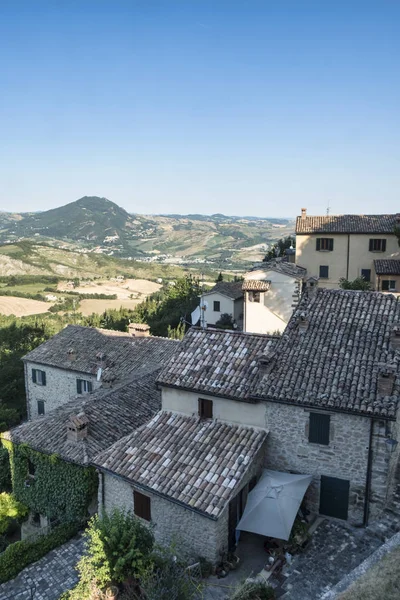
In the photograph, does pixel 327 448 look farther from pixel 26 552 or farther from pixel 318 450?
pixel 26 552

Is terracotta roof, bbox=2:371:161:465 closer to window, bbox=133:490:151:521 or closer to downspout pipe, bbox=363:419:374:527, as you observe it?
window, bbox=133:490:151:521

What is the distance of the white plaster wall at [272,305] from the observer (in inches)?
1419

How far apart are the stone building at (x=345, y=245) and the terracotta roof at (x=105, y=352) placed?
17.9m

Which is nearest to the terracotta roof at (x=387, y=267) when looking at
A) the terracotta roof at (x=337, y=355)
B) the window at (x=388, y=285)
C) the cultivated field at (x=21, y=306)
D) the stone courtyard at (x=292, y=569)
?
the window at (x=388, y=285)

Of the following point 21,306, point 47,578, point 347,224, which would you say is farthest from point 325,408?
point 21,306

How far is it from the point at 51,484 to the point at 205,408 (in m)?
7.20

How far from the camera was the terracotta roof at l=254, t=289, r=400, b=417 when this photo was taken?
13634 millimetres

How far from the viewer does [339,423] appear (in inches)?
540

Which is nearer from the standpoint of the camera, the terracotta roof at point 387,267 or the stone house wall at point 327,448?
the stone house wall at point 327,448

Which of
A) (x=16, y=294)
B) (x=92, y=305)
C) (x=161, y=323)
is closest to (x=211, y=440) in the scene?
(x=161, y=323)

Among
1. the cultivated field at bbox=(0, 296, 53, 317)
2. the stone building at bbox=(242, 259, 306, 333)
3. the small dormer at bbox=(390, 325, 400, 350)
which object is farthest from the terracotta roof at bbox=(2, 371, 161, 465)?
the cultivated field at bbox=(0, 296, 53, 317)

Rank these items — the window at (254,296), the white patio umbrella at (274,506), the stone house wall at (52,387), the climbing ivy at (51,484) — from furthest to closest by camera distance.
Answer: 1. the window at (254,296)
2. the stone house wall at (52,387)
3. the climbing ivy at (51,484)
4. the white patio umbrella at (274,506)

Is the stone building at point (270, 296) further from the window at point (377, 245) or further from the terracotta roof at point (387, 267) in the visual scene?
the window at point (377, 245)

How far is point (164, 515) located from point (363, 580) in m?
6.23
